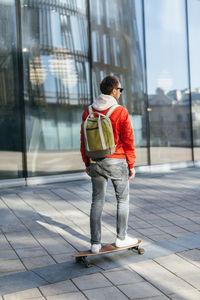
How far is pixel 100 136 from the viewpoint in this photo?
12.6 feet

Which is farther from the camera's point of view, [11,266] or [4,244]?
[4,244]

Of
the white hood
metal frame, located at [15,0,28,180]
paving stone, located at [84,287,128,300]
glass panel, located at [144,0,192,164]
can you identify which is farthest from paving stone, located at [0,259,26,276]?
glass panel, located at [144,0,192,164]

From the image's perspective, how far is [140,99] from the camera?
1080 cm

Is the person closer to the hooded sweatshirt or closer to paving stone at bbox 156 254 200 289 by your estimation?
the hooded sweatshirt

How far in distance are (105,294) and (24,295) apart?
67 centimetres

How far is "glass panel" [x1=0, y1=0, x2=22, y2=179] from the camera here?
8.67m

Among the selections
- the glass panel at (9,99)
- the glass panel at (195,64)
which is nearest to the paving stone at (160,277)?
the glass panel at (9,99)

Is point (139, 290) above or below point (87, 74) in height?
below

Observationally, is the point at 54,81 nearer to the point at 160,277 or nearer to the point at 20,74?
the point at 20,74

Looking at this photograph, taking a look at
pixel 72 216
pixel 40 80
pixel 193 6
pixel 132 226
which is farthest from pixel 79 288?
pixel 193 6

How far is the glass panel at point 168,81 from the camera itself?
11.0 m

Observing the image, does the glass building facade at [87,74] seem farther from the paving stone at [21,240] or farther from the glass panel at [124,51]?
the paving stone at [21,240]

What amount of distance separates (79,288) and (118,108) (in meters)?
1.75

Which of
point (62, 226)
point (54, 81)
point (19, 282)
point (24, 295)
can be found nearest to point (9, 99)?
Result: point (54, 81)
